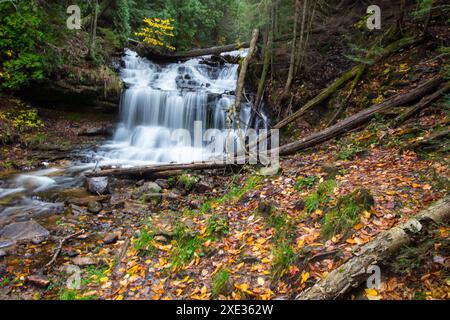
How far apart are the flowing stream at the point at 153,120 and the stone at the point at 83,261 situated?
2.73 metres

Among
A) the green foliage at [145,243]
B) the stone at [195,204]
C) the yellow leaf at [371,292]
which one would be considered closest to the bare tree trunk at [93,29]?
the stone at [195,204]

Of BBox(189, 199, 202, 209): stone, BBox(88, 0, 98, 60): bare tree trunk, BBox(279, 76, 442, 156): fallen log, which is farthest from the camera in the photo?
BBox(88, 0, 98, 60): bare tree trunk

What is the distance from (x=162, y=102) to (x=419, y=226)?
1271cm

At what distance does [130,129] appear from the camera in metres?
13.9

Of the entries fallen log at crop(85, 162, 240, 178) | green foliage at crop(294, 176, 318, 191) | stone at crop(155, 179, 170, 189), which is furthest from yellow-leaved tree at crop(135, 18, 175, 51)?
green foliage at crop(294, 176, 318, 191)

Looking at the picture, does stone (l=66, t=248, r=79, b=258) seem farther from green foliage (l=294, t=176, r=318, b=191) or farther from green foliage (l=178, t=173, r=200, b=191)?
green foliage (l=294, t=176, r=318, b=191)

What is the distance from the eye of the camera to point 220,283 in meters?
3.63

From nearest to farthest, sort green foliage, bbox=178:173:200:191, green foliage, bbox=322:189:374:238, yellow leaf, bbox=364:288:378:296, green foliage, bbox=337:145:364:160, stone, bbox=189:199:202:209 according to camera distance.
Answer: yellow leaf, bbox=364:288:378:296, green foliage, bbox=322:189:374:238, green foliage, bbox=337:145:364:160, stone, bbox=189:199:202:209, green foliage, bbox=178:173:200:191

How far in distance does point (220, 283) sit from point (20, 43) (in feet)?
39.1

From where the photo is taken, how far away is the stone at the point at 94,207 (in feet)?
22.4

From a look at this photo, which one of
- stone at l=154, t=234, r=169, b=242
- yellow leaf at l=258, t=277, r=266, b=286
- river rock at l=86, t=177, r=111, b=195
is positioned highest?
river rock at l=86, t=177, r=111, b=195

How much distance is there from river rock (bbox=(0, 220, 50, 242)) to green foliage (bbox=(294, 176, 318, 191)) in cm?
501

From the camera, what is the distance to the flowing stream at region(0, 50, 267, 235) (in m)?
8.32

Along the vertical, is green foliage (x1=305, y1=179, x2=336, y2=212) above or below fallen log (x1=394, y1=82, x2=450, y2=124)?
below
